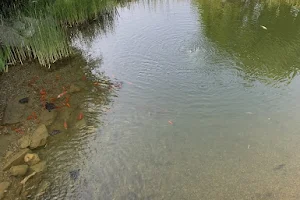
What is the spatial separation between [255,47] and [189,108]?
3.59 m

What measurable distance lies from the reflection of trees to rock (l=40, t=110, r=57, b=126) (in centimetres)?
474

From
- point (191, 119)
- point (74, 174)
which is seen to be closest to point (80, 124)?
point (74, 174)

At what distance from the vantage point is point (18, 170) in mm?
4309

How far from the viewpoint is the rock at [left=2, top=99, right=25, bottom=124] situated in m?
5.47

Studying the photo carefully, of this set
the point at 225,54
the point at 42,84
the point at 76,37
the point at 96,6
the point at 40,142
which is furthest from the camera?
the point at 96,6

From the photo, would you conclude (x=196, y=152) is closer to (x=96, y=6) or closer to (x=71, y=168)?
(x=71, y=168)

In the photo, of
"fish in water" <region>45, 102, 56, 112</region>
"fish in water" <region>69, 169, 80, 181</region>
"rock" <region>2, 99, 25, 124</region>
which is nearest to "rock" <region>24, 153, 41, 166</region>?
"fish in water" <region>69, 169, 80, 181</region>

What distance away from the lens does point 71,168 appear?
446 cm

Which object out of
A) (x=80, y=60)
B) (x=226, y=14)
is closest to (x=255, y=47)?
(x=226, y=14)

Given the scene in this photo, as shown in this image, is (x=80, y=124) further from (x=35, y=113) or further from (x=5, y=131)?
(x=5, y=131)

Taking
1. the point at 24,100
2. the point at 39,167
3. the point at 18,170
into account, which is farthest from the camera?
the point at 24,100

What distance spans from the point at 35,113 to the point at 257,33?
23.2ft

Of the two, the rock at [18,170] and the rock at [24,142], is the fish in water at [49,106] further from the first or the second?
the rock at [18,170]

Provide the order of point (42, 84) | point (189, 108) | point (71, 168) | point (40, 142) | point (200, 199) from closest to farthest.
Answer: point (200, 199) → point (71, 168) → point (40, 142) → point (189, 108) → point (42, 84)
